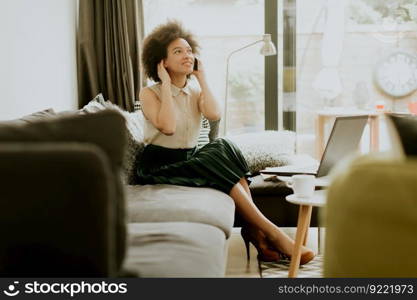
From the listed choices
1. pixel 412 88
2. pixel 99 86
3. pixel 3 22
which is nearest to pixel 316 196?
pixel 3 22

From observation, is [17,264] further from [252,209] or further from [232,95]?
[232,95]

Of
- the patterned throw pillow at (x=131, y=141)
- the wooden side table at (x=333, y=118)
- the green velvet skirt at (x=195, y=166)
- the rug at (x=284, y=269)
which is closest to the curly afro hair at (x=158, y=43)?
the patterned throw pillow at (x=131, y=141)

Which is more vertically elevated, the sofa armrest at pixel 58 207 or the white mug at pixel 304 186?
the sofa armrest at pixel 58 207

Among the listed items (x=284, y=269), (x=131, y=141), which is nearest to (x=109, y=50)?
(x=131, y=141)

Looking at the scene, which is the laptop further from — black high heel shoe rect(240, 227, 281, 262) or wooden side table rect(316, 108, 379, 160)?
wooden side table rect(316, 108, 379, 160)

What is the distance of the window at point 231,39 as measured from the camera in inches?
177

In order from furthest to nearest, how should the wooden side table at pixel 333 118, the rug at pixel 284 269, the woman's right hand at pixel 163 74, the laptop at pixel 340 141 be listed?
the wooden side table at pixel 333 118 < the woman's right hand at pixel 163 74 < the rug at pixel 284 269 < the laptop at pixel 340 141

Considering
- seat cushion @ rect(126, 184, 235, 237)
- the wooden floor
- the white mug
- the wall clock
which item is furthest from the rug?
the wall clock

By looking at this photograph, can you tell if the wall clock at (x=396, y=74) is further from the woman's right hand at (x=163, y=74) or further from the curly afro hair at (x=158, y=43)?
the woman's right hand at (x=163, y=74)

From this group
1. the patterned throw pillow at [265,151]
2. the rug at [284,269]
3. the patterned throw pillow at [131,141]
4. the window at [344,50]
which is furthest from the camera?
the window at [344,50]

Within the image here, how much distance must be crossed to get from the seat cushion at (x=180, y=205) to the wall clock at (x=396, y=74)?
2.76m

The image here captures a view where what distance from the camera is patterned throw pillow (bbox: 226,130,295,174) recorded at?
328cm

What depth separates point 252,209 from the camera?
2.63m

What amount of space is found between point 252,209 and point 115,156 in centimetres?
169
